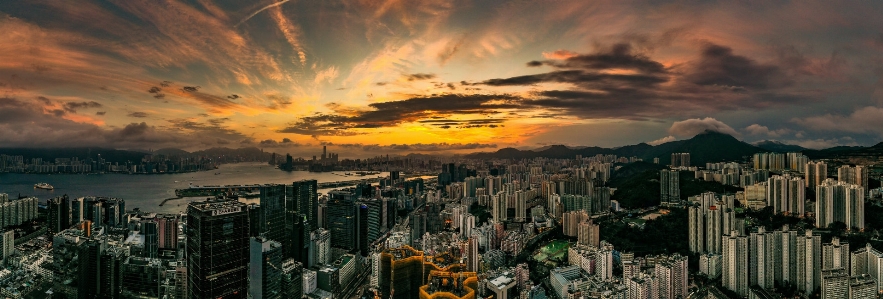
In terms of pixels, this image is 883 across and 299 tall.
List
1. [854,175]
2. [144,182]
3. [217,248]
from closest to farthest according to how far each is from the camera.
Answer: [217,248]
[854,175]
[144,182]

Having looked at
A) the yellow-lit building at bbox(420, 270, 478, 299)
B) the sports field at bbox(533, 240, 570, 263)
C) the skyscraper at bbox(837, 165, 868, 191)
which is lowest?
the sports field at bbox(533, 240, 570, 263)

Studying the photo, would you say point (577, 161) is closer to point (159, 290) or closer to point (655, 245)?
point (655, 245)

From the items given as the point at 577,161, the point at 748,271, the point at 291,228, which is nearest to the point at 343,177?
the point at 577,161

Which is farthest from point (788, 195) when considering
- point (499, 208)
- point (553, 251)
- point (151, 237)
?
point (151, 237)

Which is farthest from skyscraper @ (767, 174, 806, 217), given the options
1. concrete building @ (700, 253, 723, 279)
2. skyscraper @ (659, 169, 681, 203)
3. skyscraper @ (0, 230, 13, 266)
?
skyscraper @ (0, 230, 13, 266)

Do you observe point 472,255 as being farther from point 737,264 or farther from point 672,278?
point 737,264

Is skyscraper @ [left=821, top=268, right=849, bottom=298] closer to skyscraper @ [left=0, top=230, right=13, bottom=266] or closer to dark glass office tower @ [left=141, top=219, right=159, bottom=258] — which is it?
dark glass office tower @ [left=141, top=219, right=159, bottom=258]
